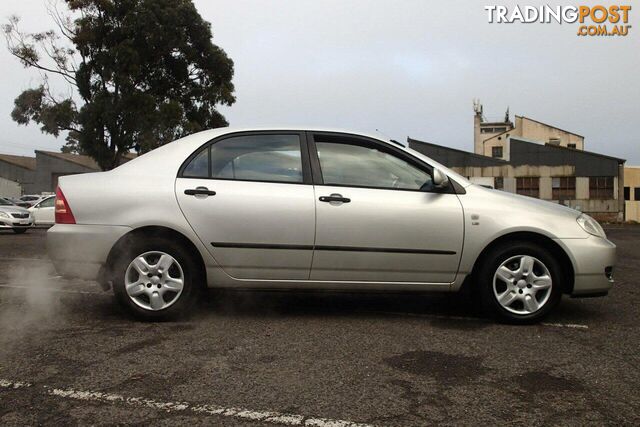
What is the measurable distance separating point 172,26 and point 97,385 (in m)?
25.7

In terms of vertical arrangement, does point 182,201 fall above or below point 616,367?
above

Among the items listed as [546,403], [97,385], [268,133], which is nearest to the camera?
[546,403]

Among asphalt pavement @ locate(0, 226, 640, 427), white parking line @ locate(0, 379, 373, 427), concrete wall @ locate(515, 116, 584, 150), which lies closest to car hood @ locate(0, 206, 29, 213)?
asphalt pavement @ locate(0, 226, 640, 427)

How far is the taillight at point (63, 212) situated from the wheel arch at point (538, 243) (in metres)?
3.19

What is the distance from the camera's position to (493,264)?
13.4 feet

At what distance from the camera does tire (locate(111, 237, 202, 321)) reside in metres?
4.05

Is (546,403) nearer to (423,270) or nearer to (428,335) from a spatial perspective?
(428,335)

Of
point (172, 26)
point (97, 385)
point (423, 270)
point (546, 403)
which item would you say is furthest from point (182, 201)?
point (172, 26)

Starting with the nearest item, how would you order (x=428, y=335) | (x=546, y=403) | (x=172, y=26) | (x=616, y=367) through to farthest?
(x=546, y=403), (x=616, y=367), (x=428, y=335), (x=172, y=26)

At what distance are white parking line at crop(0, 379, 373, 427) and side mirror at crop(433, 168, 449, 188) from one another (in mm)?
2208

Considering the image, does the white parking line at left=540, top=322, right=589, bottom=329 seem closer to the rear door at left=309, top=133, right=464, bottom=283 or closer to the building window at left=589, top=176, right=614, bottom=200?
the rear door at left=309, top=133, right=464, bottom=283

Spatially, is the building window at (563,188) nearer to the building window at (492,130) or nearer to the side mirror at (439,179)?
the building window at (492,130)

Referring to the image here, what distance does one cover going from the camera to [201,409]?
8.21 ft

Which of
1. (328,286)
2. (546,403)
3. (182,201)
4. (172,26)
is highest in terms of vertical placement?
(172,26)
